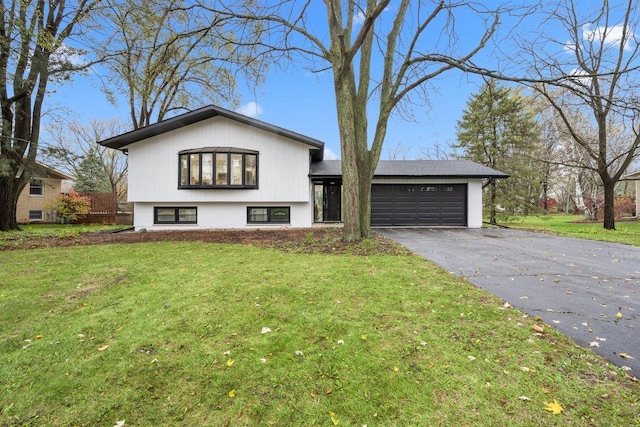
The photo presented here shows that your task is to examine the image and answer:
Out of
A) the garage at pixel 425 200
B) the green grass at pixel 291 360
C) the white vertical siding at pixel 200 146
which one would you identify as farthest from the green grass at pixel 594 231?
the white vertical siding at pixel 200 146

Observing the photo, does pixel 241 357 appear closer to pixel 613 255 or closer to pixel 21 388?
pixel 21 388

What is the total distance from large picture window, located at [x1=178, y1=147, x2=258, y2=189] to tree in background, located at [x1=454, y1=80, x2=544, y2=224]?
1329 cm

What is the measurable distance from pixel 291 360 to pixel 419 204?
531 inches

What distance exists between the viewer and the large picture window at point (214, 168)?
13227 mm

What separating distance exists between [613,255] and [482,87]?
14642 mm

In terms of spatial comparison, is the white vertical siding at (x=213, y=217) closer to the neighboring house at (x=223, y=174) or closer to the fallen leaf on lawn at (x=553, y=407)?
the neighboring house at (x=223, y=174)

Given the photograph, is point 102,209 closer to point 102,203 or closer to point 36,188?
point 102,203

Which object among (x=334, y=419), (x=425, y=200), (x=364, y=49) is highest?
(x=364, y=49)

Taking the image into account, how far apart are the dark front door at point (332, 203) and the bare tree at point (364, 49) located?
21.0 feet

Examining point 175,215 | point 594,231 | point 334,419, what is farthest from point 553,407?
point 594,231

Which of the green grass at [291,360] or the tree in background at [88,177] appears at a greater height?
the tree in background at [88,177]

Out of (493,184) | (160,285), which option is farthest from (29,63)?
(493,184)

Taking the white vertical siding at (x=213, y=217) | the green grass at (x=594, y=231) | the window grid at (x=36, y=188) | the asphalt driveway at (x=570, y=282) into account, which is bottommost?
the asphalt driveway at (x=570, y=282)

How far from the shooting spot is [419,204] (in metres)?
14.8
